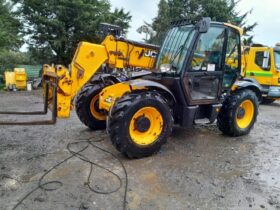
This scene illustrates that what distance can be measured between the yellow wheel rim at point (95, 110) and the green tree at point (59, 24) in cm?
1238

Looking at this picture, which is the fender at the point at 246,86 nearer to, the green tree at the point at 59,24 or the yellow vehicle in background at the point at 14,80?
the yellow vehicle in background at the point at 14,80

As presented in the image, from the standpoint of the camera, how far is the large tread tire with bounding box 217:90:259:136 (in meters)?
5.79

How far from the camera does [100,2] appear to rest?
1916 cm

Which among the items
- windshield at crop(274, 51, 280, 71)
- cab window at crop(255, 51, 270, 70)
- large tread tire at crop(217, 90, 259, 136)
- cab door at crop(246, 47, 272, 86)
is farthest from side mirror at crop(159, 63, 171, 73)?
windshield at crop(274, 51, 280, 71)

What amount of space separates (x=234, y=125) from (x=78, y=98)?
10.6 ft

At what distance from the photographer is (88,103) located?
588 cm

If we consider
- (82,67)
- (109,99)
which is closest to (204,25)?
(109,99)

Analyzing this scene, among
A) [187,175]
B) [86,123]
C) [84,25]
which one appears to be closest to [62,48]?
[84,25]

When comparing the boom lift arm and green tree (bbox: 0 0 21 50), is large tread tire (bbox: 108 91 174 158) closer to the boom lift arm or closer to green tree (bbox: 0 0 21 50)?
the boom lift arm

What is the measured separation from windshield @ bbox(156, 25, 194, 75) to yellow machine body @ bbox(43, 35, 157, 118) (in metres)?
0.36

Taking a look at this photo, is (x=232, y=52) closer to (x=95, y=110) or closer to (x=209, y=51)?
(x=209, y=51)

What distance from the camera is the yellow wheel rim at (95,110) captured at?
5.94 metres

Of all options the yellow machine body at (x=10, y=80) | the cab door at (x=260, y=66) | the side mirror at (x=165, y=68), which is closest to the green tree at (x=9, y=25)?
the yellow machine body at (x=10, y=80)

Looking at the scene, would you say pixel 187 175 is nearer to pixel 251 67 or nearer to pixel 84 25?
pixel 251 67
